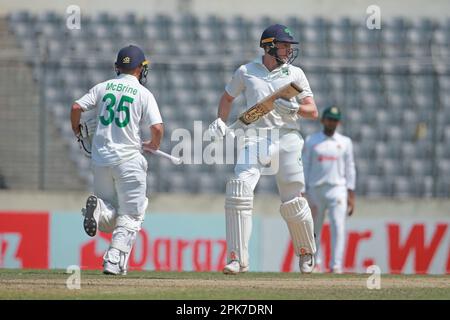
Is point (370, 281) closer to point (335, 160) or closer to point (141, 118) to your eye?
point (141, 118)

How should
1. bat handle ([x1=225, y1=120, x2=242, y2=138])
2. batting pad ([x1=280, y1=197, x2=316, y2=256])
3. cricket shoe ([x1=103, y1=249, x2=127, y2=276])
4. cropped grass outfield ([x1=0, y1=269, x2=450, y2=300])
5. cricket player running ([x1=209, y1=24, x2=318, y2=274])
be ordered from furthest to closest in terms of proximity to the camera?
batting pad ([x1=280, y1=197, x2=316, y2=256])
bat handle ([x1=225, y1=120, x2=242, y2=138])
cricket shoe ([x1=103, y1=249, x2=127, y2=276])
cricket player running ([x1=209, y1=24, x2=318, y2=274])
cropped grass outfield ([x1=0, y1=269, x2=450, y2=300])

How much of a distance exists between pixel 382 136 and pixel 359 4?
297 centimetres

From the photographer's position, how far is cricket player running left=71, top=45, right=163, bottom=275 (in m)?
9.94

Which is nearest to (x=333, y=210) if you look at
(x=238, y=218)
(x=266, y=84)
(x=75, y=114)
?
(x=266, y=84)

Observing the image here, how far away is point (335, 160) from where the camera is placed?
14641 mm

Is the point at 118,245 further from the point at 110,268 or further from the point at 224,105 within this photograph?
the point at 224,105

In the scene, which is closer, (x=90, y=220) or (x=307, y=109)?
Result: (x=90, y=220)

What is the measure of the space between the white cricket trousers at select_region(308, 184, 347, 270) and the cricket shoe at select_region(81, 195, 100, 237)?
5142 millimetres

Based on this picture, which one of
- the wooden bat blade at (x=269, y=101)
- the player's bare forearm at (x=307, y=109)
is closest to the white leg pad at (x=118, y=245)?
the wooden bat blade at (x=269, y=101)

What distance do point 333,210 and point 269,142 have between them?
4639 millimetres

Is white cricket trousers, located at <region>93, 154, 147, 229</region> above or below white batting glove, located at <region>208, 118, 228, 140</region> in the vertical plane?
below

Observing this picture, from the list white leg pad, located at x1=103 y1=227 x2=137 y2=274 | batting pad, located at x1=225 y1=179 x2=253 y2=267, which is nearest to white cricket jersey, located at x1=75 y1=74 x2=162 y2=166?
white leg pad, located at x1=103 y1=227 x2=137 y2=274

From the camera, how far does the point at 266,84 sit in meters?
10.0

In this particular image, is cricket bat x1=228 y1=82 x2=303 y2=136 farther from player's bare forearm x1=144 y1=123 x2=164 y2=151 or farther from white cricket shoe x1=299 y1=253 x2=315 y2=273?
white cricket shoe x1=299 y1=253 x2=315 y2=273
